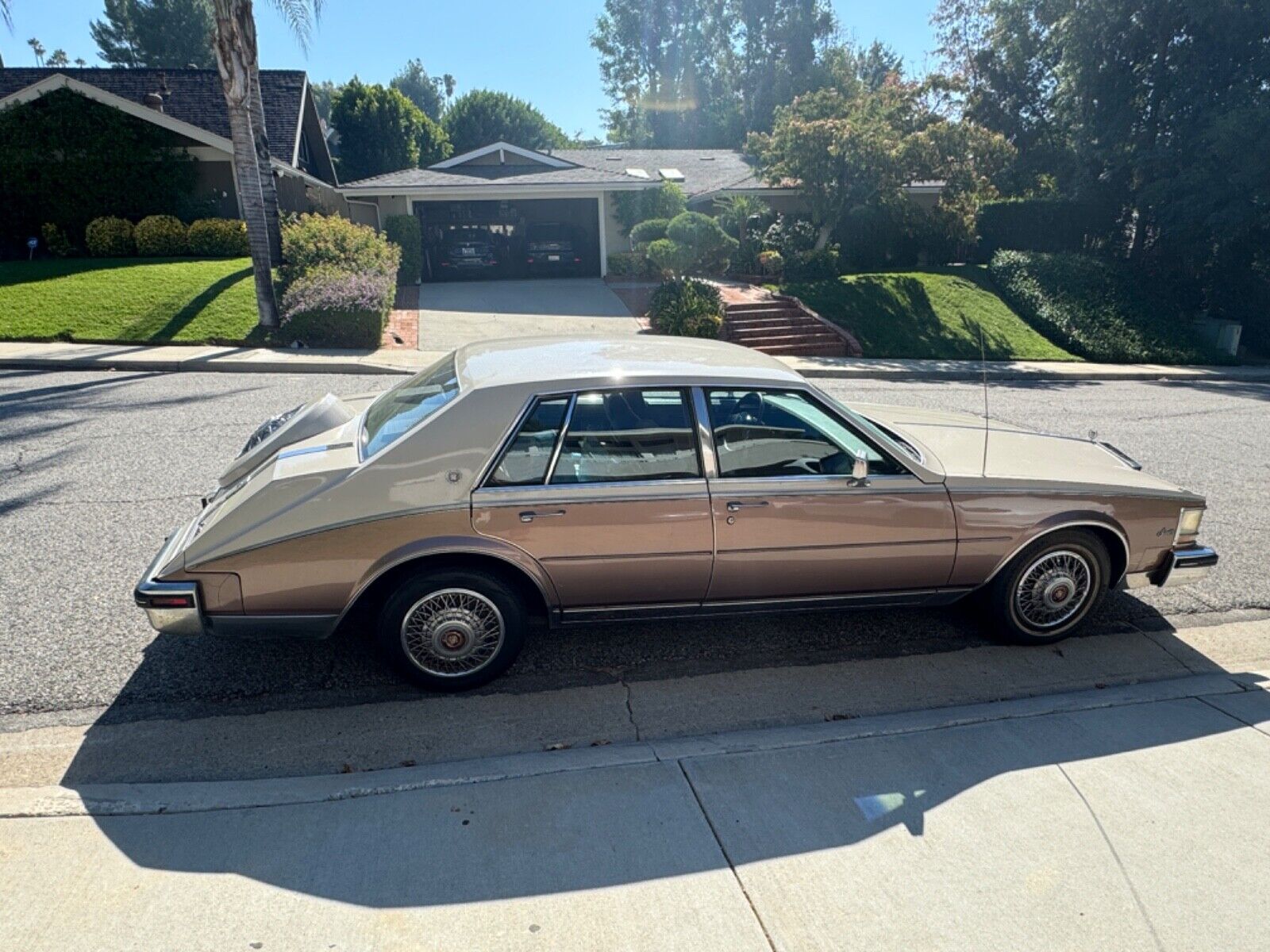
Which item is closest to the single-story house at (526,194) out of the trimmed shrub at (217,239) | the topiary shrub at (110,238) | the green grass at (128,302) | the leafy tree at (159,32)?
the trimmed shrub at (217,239)

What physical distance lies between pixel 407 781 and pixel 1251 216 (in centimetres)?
2386

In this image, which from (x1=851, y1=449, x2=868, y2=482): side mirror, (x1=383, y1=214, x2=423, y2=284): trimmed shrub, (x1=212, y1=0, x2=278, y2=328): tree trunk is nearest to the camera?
(x1=851, y1=449, x2=868, y2=482): side mirror

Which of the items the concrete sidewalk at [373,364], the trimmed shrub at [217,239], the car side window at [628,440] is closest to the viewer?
the car side window at [628,440]

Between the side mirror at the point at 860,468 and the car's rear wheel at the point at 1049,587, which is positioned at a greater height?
the side mirror at the point at 860,468

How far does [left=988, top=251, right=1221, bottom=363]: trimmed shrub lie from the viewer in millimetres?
19203

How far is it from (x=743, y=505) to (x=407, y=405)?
1.79 metres

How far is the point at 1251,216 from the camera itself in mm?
20000

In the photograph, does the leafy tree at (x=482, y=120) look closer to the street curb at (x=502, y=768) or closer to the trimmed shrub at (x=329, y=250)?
the trimmed shrub at (x=329, y=250)

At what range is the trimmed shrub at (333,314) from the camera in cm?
1501

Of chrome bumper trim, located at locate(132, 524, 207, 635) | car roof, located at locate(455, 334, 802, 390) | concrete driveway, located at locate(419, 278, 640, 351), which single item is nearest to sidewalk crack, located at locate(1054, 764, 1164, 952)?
car roof, located at locate(455, 334, 802, 390)

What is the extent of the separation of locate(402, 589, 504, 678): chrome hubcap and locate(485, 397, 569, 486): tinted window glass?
0.56m

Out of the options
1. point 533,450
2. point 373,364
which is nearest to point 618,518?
point 533,450

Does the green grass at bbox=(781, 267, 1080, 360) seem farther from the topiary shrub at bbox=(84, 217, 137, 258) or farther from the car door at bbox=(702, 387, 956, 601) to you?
the topiary shrub at bbox=(84, 217, 137, 258)

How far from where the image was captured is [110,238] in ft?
62.8
